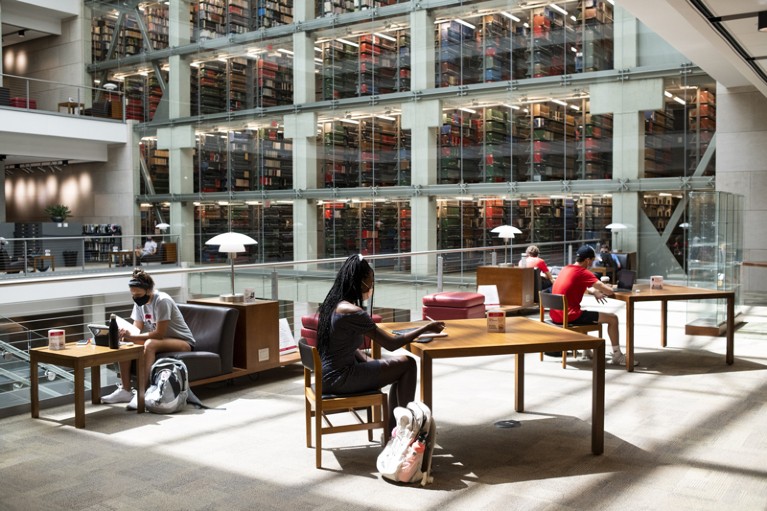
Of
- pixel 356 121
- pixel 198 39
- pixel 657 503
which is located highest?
pixel 198 39

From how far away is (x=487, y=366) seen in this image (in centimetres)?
750

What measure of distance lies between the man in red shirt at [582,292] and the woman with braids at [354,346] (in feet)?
10.0

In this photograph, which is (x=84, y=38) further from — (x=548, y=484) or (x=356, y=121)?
(x=548, y=484)

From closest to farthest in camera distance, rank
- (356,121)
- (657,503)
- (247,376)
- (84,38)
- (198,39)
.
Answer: (657,503), (247,376), (356,121), (198,39), (84,38)

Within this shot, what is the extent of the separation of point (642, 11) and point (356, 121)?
595 inches

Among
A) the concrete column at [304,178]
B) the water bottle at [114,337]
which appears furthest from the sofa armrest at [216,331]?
the concrete column at [304,178]

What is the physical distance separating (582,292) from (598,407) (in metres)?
2.78

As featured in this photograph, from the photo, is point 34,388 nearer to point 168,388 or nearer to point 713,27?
point 168,388

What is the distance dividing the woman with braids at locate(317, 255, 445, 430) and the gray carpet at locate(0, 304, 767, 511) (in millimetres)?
455

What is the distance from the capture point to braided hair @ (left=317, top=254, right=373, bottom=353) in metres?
4.71

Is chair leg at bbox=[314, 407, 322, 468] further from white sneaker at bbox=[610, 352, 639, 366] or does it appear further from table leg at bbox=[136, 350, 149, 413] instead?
white sneaker at bbox=[610, 352, 639, 366]

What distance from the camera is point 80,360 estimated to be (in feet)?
17.8

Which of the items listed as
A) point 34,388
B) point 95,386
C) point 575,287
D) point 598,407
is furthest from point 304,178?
point 598,407

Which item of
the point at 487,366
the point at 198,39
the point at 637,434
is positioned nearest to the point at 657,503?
the point at 637,434
